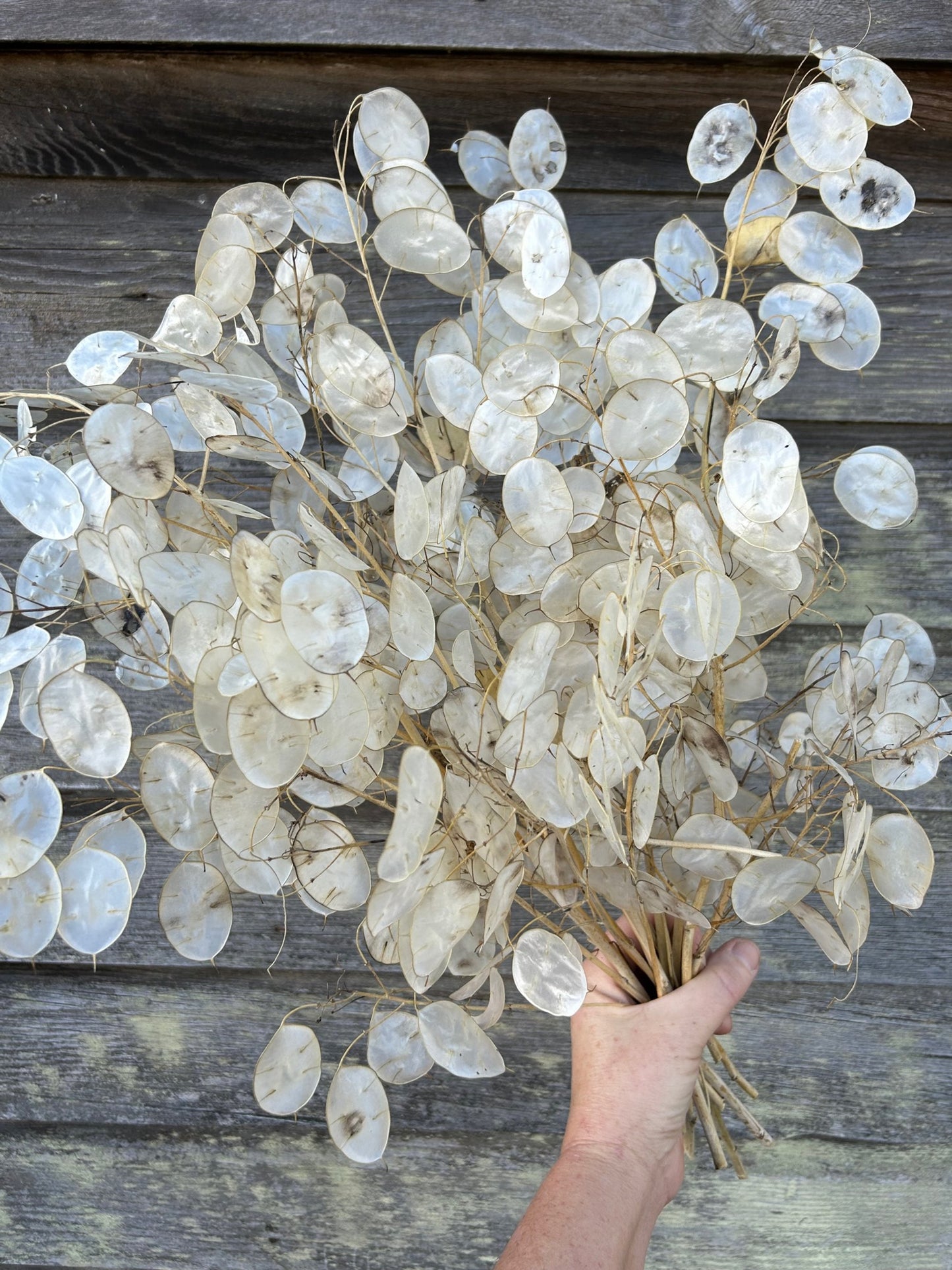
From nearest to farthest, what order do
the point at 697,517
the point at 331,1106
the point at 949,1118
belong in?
the point at 697,517 → the point at 331,1106 → the point at 949,1118

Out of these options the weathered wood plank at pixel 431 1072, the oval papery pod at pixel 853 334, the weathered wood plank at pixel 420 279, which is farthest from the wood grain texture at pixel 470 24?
the weathered wood plank at pixel 431 1072

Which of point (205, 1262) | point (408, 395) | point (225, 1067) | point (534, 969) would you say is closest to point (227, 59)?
point (408, 395)

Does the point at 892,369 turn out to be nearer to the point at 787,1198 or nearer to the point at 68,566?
the point at 68,566

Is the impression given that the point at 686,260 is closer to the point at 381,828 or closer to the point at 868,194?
the point at 868,194

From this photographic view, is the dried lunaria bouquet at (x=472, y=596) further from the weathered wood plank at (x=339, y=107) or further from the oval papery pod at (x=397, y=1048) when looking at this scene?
the weathered wood plank at (x=339, y=107)

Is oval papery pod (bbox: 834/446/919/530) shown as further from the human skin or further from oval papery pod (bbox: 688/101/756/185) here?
the human skin

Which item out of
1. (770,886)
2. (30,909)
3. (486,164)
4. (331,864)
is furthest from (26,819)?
(486,164)
